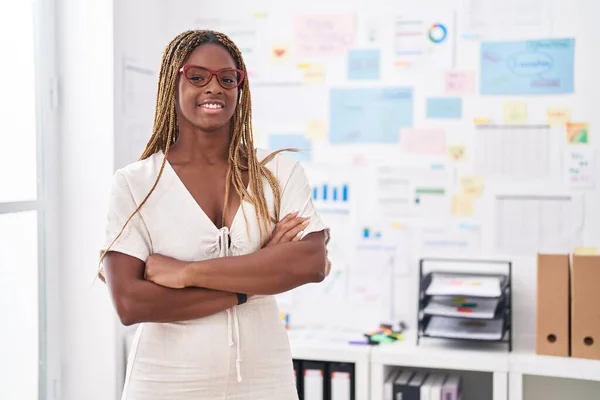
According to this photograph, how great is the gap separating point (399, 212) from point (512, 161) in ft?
1.54

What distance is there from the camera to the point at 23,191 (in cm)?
272

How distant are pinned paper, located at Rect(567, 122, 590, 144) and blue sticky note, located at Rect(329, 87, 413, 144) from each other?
0.59 meters

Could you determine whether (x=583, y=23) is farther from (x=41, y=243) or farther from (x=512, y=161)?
(x=41, y=243)

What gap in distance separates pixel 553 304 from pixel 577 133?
653 millimetres

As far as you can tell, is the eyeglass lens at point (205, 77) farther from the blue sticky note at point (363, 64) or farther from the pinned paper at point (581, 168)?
the pinned paper at point (581, 168)

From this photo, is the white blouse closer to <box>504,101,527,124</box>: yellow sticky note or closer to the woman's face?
the woman's face

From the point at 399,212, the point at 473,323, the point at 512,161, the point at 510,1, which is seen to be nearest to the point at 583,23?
the point at 510,1

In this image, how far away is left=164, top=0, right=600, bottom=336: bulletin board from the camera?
3006 millimetres

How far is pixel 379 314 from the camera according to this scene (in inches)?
126

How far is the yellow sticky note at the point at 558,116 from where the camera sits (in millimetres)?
2992

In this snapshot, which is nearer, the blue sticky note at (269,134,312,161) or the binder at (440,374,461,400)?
the binder at (440,374,461,400)

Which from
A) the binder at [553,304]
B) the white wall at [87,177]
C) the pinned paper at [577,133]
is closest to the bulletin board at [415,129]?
the pinned paper at [577,133]

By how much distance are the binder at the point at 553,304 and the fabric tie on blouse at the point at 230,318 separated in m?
1.40

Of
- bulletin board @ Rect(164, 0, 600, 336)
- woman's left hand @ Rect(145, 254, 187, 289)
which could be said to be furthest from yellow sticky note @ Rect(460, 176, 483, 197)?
woman's left hand @ Rect(145, 254, 187, 289)
